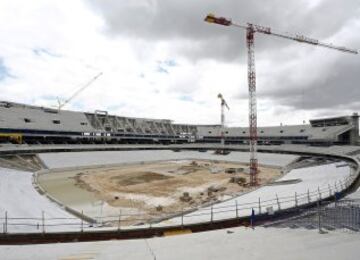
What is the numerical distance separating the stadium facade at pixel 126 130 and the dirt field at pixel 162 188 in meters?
25.8

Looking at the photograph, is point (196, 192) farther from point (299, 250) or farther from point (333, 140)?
point (333, 140)

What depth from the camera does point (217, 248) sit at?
13.5 m

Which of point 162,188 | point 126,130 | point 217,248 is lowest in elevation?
point 162,188

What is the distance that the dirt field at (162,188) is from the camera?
30.7m

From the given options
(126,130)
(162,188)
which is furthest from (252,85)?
(126,130)

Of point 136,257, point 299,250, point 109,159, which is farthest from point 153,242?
point 109,159

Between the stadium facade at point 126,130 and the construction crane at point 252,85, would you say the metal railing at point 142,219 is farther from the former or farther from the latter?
the stadium facade at point 126,130

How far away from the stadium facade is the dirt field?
25.8 meters

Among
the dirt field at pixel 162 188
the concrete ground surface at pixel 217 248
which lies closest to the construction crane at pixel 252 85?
the dirt field at pixel 162 188

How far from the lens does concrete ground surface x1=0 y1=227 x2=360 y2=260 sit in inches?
479

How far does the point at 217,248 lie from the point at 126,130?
295ft

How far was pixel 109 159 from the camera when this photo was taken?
227ft

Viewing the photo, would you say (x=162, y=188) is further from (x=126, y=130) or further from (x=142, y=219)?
(x=126, y=130)

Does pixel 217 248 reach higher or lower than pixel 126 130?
lower
